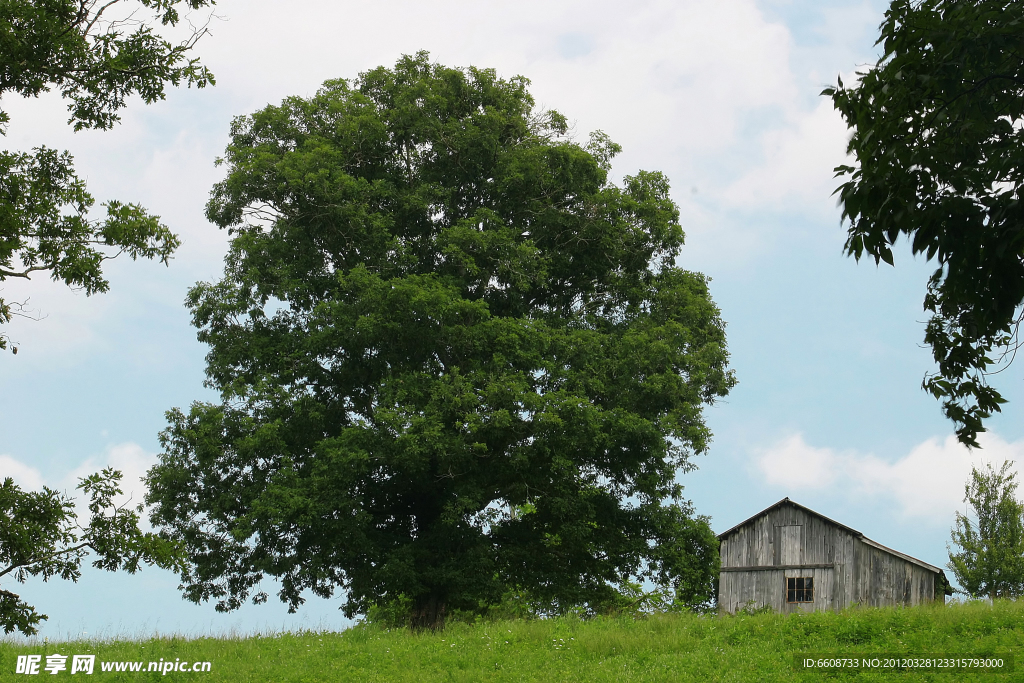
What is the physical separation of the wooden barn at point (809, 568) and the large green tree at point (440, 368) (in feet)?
20.6

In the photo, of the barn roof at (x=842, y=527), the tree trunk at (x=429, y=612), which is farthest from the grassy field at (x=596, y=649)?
the barn roof at (x=842, y=527)

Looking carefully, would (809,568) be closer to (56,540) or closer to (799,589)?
(799,589)

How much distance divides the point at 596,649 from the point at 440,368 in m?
8.52

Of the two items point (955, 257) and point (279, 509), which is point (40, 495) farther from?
point (955, 257)

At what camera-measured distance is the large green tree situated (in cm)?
1902

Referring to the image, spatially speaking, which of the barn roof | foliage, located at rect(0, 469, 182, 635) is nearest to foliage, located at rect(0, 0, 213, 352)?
foliage, located at rect(0, 469, 182, 635)

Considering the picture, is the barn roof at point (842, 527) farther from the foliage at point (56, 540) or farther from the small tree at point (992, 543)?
the foliage at point (56, 540)

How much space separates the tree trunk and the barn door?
12.0 m

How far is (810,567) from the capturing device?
26.0 meters

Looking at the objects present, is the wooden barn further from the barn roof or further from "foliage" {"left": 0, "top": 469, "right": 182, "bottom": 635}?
"foliage" {"left": 0, "top": 469, "right": 182, "bottom": 635}

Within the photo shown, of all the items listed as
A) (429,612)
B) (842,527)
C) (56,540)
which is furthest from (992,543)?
(56,540)

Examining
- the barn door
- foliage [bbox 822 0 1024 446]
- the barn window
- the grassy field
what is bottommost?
the grassy field

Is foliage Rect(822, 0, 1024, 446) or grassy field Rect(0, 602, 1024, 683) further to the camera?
grassy field Rect(0, 602, 1024, 683)

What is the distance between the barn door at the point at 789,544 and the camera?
86.2 ft
